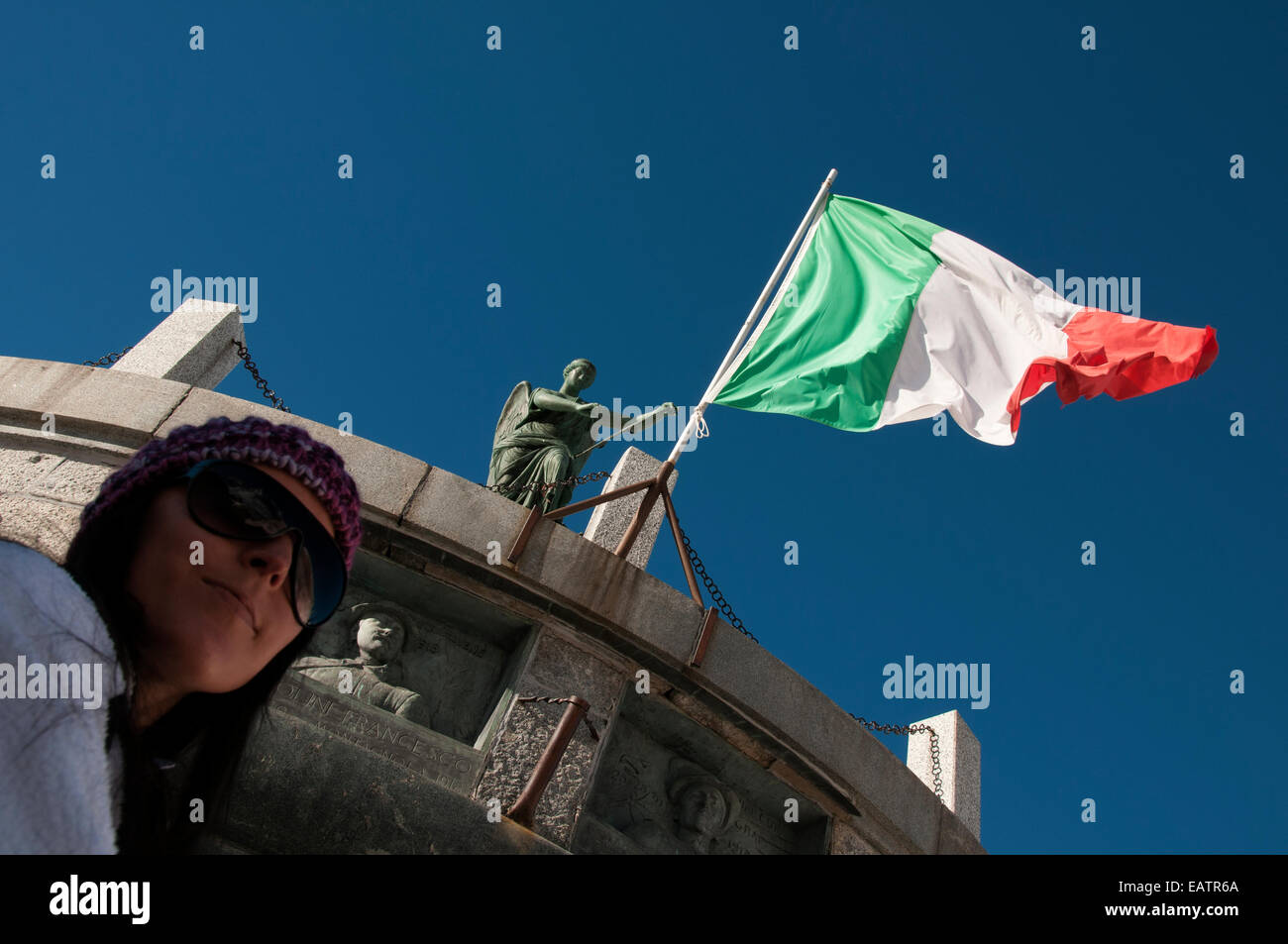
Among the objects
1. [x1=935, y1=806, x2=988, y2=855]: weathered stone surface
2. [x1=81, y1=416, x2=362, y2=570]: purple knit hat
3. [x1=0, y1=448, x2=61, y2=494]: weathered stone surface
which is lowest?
[x1=935, y1=806, x2=988, y2=855]: weathered stone surface

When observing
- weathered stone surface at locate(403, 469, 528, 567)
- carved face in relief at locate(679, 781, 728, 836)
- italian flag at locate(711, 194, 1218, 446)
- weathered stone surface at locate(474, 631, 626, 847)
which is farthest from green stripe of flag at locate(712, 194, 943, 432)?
carved face in relief at locate(679, 781, 728, 836)

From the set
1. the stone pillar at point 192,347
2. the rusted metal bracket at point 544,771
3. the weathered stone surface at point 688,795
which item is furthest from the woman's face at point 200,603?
the stone pillar at point 192,347

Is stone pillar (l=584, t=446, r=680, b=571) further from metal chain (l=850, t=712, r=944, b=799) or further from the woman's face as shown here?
the woman's face

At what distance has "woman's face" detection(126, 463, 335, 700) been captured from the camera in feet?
4.32

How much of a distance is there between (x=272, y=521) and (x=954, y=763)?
703 centimetres

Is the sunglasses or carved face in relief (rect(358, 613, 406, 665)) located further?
carved face in relief (rect(358, 613, 406, 665))

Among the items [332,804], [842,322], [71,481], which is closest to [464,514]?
[332,804]

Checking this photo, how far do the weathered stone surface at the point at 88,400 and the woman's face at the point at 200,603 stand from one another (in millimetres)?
4511

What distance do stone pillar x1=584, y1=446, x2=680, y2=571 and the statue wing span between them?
890 millimetres

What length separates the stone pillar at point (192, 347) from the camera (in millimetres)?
7570

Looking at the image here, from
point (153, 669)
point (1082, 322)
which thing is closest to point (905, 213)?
point (1082, 322)
